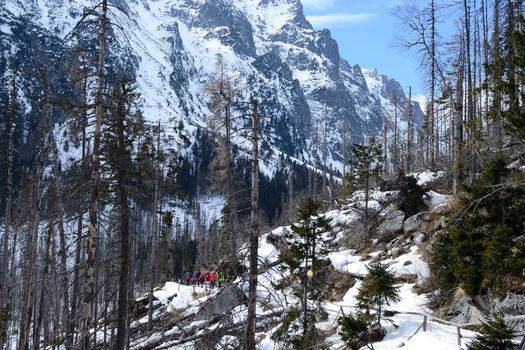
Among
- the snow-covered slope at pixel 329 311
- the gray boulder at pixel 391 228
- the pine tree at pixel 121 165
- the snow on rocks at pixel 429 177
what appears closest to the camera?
the snow-covered slope at pixel 329 311

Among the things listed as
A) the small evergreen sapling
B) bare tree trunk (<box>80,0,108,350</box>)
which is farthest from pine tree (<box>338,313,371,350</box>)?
bare tree trunk (<box>80,0,108,350</box>)

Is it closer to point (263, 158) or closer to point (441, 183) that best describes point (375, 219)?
point (441, 183)

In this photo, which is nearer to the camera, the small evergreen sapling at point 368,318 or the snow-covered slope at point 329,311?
the snow-covered slope at point 329,311

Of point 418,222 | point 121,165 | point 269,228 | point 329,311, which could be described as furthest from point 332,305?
point 121,165

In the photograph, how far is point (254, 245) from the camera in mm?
11258

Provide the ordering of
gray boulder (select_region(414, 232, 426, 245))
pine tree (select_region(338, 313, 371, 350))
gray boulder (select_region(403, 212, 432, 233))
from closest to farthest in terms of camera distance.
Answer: pine tree (select_region(338, 313, 371, 350)) < gray boulder (select_region(414, 232, 426, 245)) < gray boulder (select_region(403, 212, 432, 233))

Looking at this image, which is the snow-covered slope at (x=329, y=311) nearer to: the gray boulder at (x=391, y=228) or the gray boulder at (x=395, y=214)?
the gray boulder at (x=391, y=228)

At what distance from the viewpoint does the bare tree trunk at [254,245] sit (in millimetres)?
10562

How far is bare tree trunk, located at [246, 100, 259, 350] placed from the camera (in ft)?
34.7

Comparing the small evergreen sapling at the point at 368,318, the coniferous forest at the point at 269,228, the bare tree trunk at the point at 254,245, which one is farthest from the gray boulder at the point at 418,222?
the bare tree trunk at the point at 254,245

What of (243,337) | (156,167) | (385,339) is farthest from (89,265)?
(156,167)

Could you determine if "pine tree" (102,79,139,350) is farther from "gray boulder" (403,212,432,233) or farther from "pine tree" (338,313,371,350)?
"gray boulder" (403,212,432,233)

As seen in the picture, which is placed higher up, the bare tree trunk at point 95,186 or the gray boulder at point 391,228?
the bare tree trunk at point 95,186

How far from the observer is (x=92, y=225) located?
1112 cm
